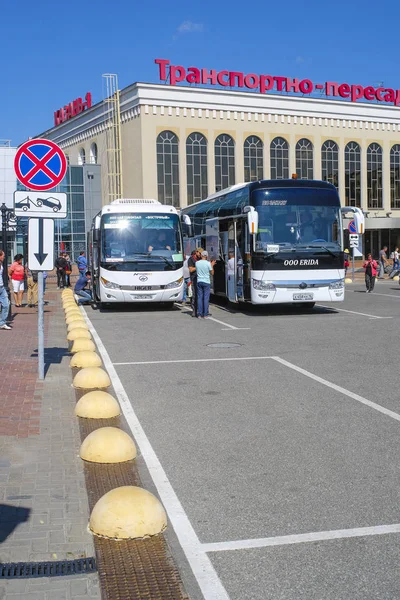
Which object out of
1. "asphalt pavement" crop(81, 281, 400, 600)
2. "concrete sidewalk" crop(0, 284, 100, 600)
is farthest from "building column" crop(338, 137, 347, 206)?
"concrete sidewalk" crop(0, 284, 100, 600)

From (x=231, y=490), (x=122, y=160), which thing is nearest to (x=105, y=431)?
(x=231, y=490)

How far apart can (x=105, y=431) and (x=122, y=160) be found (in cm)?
5028

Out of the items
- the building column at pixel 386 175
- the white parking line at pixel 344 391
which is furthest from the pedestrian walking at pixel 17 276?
the building column at pixel 386 175

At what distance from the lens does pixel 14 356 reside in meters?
12.7

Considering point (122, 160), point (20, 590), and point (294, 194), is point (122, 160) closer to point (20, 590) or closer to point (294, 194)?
point (294, 194)

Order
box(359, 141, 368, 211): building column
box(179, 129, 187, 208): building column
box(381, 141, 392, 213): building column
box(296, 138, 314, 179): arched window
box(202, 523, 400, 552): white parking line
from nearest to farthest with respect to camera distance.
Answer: box(202, 523, 400, 552): white parking line
box(179, 129, 187, 208): building column
box(296, 138, 314, 179): arched window
box(359, 141, 368, 211): building column
box(381, 141, 392, 213): building column

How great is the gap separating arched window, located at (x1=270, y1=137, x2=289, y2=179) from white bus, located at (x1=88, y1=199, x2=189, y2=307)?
35.9 meters

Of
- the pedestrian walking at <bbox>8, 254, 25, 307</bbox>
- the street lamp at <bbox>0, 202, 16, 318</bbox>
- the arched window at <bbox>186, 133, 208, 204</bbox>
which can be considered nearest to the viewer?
the street lamp at <bbox>0, 202, 16, 318</bbox>

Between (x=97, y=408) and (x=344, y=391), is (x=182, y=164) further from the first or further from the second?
(x=97, y=408)

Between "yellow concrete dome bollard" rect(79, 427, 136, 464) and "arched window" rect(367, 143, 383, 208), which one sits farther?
"arched window" rect(367, 143, 383, 208)

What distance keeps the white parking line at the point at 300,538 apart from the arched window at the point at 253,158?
51668 millimetres

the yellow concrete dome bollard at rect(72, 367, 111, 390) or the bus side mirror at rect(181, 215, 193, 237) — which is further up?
the bus side mirror at rect(181, 215, 193, 237)

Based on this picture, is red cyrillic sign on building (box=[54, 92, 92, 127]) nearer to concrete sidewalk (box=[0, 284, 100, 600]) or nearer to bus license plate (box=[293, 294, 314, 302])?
bus license plate (box=[293, 294, 314, 302])

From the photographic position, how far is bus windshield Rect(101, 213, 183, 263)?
21.2m
